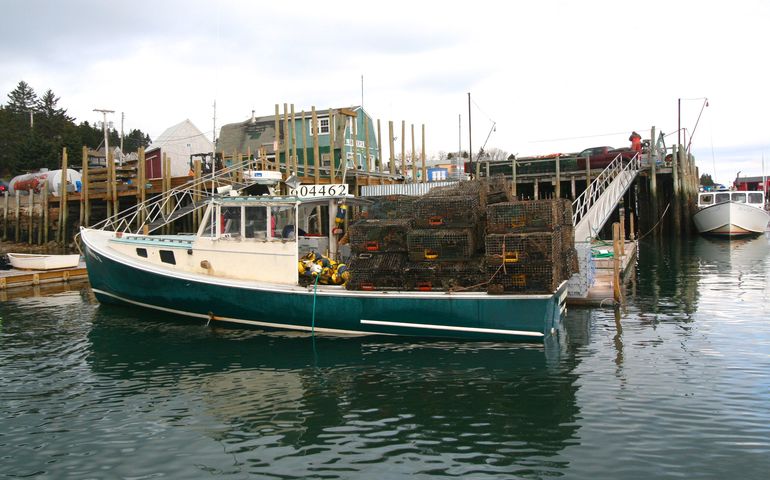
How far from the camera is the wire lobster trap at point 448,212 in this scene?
12.4 meters

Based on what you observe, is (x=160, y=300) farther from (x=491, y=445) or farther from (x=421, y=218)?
(x=491, y=445)

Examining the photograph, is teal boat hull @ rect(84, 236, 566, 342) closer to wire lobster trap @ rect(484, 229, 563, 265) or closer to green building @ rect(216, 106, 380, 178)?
wire lobster trap @ rect(484, 229, 563, 265)

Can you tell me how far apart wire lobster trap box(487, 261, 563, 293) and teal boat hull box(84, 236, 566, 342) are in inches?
6.1

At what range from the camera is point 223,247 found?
14109 millimetres

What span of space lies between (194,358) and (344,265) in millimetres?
3634

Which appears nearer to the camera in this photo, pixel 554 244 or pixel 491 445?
pixel 491 445

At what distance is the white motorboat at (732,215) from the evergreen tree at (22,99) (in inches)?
3137

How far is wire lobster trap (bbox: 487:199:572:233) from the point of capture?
38.3 ft

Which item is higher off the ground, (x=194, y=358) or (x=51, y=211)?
(x=51, y=211)

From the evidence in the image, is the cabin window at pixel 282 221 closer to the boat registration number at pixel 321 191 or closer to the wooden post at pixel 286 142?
the boat registration number at pixel 321 191

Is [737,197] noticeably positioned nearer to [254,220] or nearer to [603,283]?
[603,283]

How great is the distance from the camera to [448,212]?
1240cm

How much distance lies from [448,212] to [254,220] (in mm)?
4514

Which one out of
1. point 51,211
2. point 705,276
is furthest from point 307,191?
point 51,211
